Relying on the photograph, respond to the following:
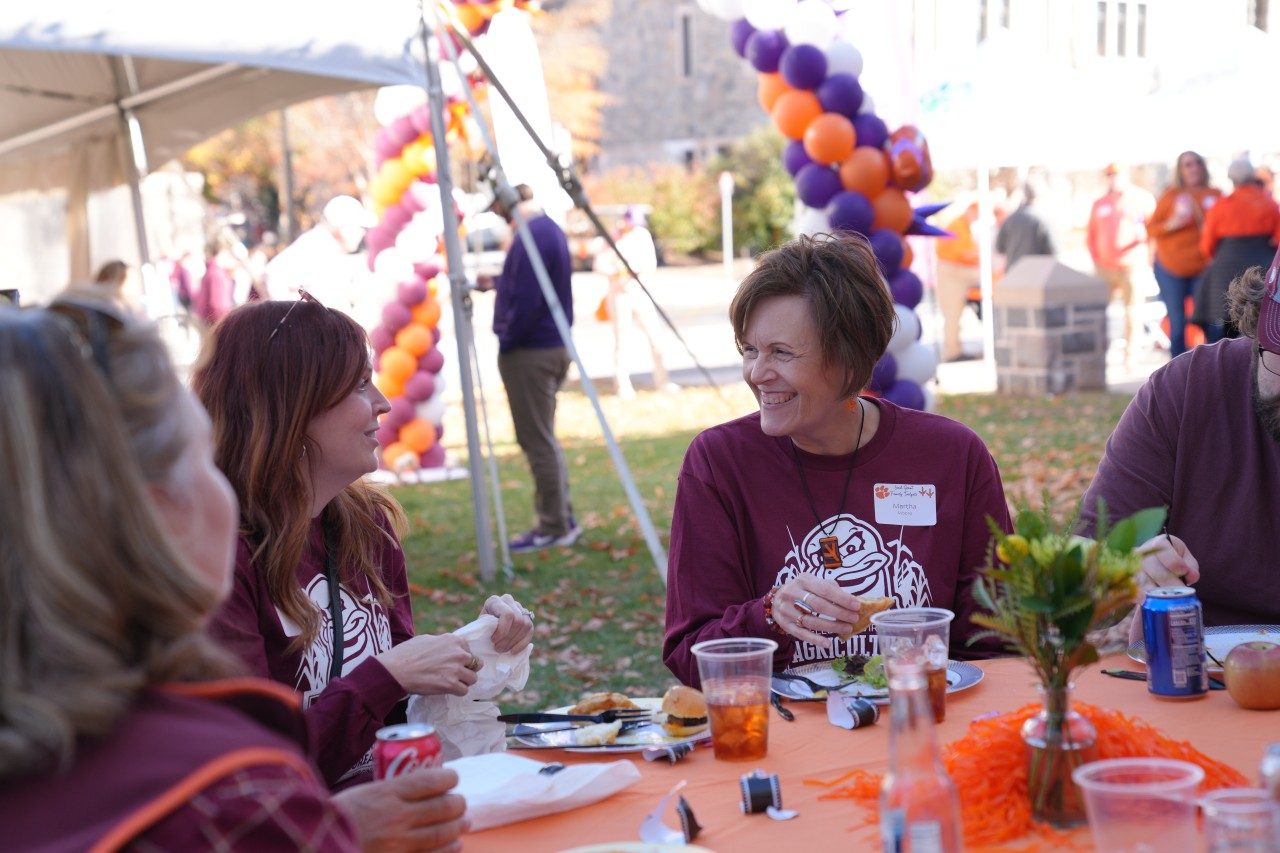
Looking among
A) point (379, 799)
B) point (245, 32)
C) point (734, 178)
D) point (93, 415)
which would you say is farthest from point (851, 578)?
point (734, 178)

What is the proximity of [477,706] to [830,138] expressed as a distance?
5.20 m

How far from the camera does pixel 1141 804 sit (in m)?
1.41

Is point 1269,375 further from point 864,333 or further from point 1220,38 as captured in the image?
point 1220,38

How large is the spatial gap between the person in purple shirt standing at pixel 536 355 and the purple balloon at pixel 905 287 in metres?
2.01

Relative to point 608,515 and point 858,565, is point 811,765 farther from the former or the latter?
point 608,515

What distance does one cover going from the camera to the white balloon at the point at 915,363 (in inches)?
283

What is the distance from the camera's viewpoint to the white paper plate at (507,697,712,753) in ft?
6.84

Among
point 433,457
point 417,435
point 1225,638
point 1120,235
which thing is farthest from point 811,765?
point 1120,235

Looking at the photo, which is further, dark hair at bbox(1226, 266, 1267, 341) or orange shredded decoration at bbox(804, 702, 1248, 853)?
dark hair at bbox(1226, 266, 1267, 341)

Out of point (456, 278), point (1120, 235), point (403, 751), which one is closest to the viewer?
point (403, 751)

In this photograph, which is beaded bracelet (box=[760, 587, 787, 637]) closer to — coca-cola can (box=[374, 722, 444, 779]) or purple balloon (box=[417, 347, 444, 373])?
coca-cola can (box=[374, 722, 444, 779])

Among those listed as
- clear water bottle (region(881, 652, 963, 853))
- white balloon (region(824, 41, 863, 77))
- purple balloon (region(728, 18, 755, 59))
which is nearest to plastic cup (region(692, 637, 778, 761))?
clear water bottle (region(881, 652, 963, 853))

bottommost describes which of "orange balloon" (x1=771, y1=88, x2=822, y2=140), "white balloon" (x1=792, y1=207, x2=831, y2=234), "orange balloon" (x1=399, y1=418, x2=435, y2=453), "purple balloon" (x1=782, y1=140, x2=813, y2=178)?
"orange balloon" (x1=399, y1=418, x2=435, y2=453)

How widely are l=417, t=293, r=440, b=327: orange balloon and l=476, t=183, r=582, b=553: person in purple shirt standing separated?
1.96 meters
